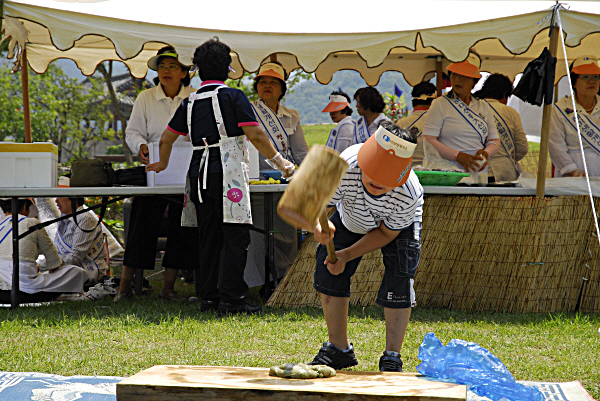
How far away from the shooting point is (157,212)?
509 centimetres

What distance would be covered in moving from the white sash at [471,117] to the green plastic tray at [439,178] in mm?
780

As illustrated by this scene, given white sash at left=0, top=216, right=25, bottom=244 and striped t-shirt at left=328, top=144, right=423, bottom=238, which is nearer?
striped t-shirt at left=328, top=144, right=423, bottom=238

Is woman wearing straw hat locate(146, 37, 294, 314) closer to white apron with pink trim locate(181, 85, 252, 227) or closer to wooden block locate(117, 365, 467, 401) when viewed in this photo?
white apron with pink trim locate(181, 85, 252, 227)

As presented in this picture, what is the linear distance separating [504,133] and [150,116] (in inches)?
124

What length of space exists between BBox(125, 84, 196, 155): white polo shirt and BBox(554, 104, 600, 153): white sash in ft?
9.89

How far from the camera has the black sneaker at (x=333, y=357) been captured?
118 inches

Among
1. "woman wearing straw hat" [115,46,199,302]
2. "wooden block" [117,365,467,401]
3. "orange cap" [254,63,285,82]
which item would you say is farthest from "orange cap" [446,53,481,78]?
"wooden block" [117,365,467,401]

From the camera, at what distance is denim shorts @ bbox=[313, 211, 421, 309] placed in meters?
2.93

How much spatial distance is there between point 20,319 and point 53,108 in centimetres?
2279

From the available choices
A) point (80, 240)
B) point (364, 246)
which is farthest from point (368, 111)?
point (364, 246)

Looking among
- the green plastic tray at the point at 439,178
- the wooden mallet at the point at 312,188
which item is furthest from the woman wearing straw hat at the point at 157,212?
the wooden mallet at the point at 312,188

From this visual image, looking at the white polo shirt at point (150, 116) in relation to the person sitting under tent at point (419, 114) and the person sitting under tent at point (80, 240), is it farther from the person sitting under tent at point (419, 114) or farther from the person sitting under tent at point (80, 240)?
the person sitting under tent at point (419, 114)

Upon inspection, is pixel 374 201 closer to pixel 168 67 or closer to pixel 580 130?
pixel 168 67

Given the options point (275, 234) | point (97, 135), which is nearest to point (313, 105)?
point (97, 135)
